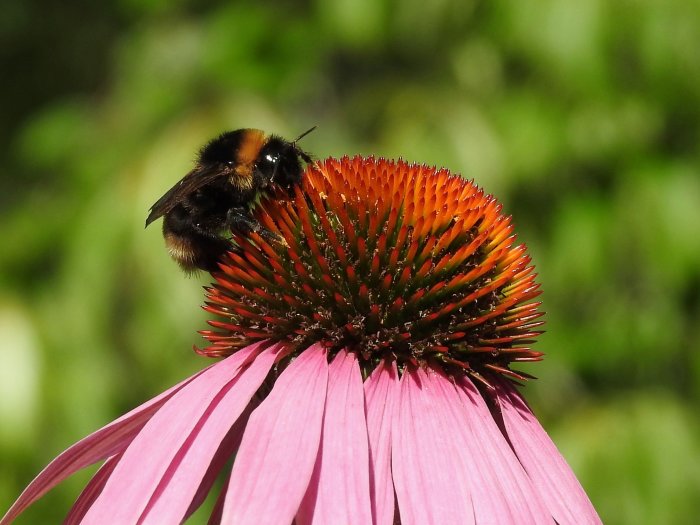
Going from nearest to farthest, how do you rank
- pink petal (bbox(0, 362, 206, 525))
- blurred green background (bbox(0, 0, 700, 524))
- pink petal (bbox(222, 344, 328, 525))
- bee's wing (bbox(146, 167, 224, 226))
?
pink petal (bbox(222, 344, 328, 525)), pink petal (bbox(0, 362, 206, 525)), bee's wing (bbox(146, 167, 224, 226)), blurred green background (bbox(0, 0, 700, 524))

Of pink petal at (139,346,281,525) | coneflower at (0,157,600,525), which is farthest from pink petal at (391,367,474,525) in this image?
pink petal at (139,346,281,525)

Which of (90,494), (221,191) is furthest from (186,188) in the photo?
(90,494)

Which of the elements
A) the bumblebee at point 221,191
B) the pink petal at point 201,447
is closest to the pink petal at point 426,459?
the pink petal at point 201,447

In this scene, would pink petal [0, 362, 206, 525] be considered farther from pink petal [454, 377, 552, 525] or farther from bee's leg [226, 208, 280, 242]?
pink petal [454, 377, 552, 525]

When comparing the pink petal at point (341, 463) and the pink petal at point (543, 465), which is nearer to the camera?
the pink petal at point (341, 463)

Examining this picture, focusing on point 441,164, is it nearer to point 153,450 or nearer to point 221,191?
point 221,191

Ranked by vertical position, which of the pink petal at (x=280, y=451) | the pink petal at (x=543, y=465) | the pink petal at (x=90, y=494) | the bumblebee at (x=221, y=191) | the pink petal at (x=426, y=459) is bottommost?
the pink petal at (x=543, y=465)

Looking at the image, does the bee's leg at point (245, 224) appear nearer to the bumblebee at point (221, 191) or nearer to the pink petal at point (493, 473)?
the bumblebee at point (221, 191)
